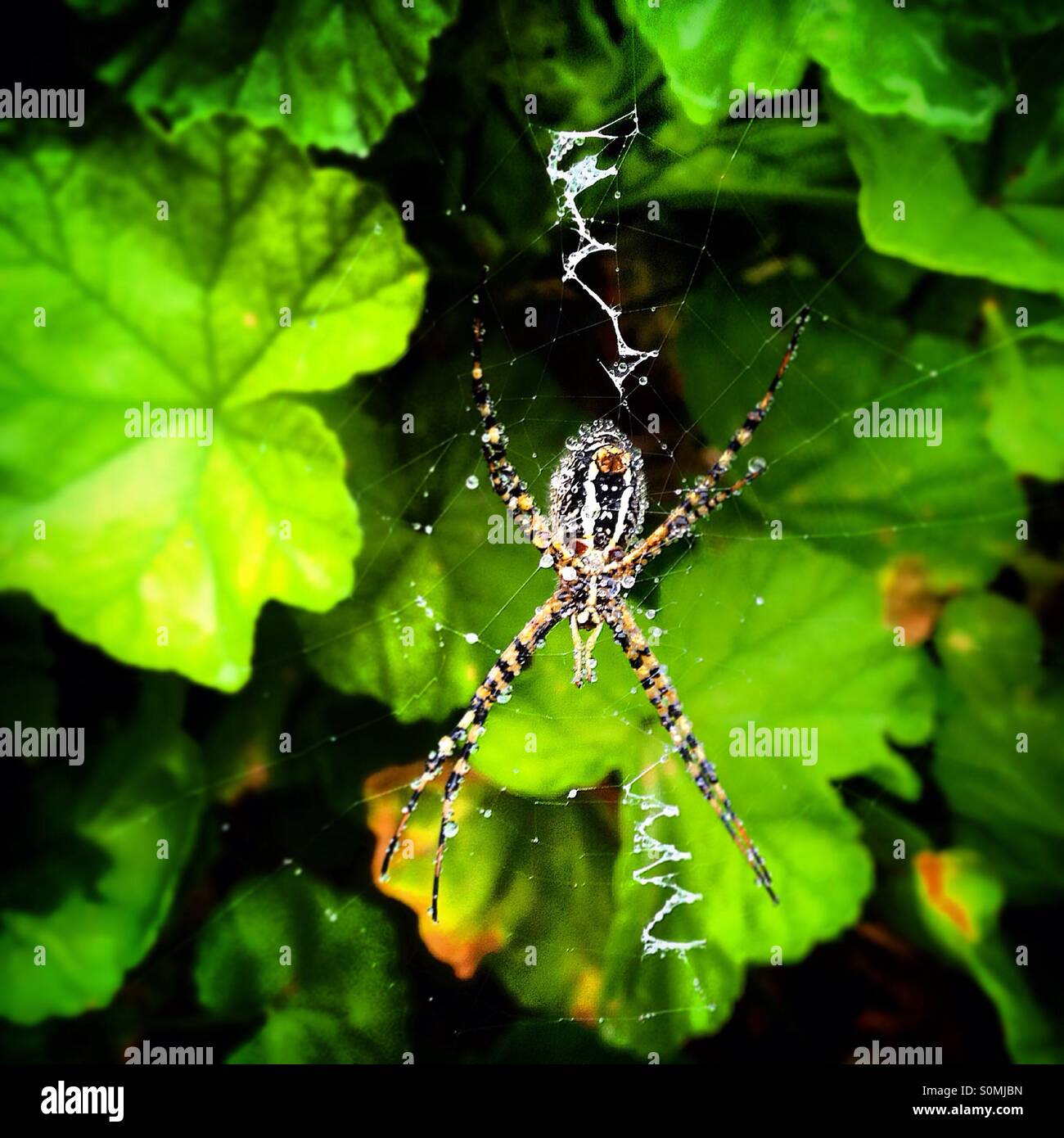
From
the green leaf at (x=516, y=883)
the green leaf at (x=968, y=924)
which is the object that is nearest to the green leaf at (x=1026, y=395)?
the green leaf at (x=968, y=924)

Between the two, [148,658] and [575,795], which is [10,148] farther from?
[575,795]

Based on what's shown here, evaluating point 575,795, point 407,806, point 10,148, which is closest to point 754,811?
point 575,795
